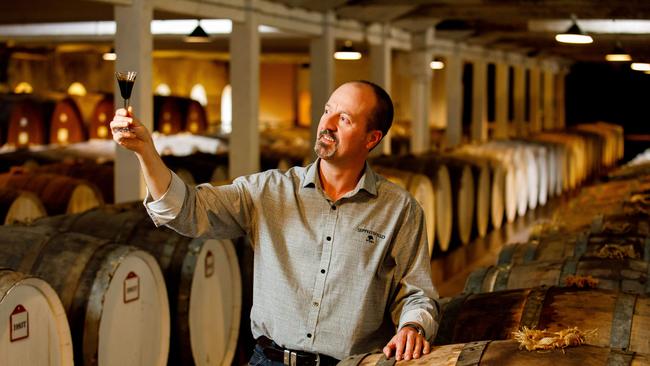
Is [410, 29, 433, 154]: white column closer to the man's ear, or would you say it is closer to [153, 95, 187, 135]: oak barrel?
[153, 95, 187, 135]: oak barrel

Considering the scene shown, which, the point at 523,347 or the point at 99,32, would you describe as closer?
the point at 523,347

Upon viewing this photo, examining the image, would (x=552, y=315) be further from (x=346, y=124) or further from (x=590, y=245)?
(x=590, y=245)

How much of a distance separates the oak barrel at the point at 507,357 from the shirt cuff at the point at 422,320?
0.06 meters

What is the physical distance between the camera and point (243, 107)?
30.5ft

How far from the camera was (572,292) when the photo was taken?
4012mm

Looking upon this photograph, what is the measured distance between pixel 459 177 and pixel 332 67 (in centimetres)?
186

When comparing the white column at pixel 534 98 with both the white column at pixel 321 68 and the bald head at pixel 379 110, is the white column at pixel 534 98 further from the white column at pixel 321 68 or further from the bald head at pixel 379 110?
the bald head at pixel 379 110

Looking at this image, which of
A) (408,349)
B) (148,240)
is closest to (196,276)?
(148,240)

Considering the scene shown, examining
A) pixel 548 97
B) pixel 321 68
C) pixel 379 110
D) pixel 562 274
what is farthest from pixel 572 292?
pixel 548 97

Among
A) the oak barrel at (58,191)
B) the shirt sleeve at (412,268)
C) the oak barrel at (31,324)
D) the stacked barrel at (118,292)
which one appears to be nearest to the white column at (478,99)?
the oak barrel at (58,191)

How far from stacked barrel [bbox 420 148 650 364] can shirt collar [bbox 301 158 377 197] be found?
511 millimetres

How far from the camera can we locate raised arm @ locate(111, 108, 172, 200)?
97.0 inches

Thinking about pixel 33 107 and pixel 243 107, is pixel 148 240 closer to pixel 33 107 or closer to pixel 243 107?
pixel 243 107

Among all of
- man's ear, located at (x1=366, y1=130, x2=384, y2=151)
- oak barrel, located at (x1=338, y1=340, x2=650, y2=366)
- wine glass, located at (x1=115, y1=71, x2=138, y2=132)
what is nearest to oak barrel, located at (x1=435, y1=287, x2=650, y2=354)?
oak barrel, located at (x1=338, y1=340, x2=650, y2=366)
